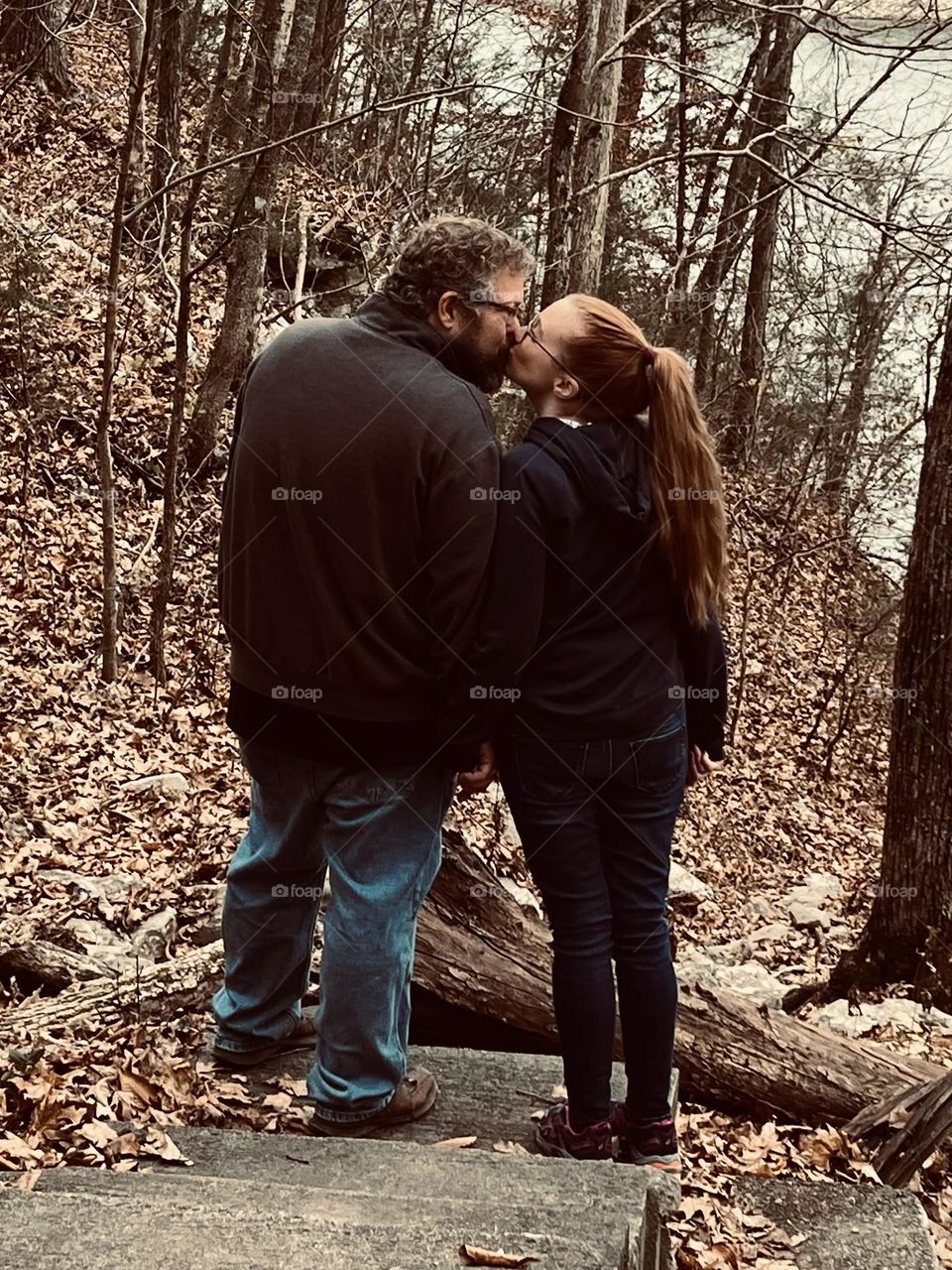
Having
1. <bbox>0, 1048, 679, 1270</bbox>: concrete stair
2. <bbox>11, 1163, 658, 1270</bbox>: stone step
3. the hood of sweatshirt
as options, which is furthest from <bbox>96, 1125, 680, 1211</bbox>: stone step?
the hood of sweatshirt

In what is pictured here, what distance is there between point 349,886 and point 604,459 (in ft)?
4.37

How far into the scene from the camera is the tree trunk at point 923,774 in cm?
578

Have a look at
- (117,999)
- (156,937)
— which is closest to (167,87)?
(156,937)

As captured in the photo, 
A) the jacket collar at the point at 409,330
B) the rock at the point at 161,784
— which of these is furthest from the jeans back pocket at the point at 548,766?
the rock at the point at 161,784

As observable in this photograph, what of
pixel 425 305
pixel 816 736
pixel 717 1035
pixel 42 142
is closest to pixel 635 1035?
pixel 717 1035

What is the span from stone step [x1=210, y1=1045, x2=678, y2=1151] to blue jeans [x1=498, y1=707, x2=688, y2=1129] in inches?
13.1

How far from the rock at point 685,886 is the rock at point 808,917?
612 millimetres

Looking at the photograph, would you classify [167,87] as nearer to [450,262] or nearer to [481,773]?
[450,262]

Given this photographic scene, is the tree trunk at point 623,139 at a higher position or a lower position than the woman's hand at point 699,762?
higher

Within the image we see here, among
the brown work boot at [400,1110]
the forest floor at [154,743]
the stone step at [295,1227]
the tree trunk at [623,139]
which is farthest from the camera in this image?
the tree trunk at [623,139]

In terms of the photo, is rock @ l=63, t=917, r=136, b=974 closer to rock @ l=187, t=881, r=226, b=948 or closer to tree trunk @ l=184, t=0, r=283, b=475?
rock @ l=187, t=881, r=226, b=948

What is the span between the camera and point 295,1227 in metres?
2.09

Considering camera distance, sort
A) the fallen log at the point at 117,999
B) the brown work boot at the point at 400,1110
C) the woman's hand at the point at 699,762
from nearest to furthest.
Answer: the brown work boot at the point at 400,1110
the woman's hand at the point at 699,762
the fallen log at the point at 117,999

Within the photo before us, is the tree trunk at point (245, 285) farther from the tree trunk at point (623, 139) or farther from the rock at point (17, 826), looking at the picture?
the rock at point (17, 826)
